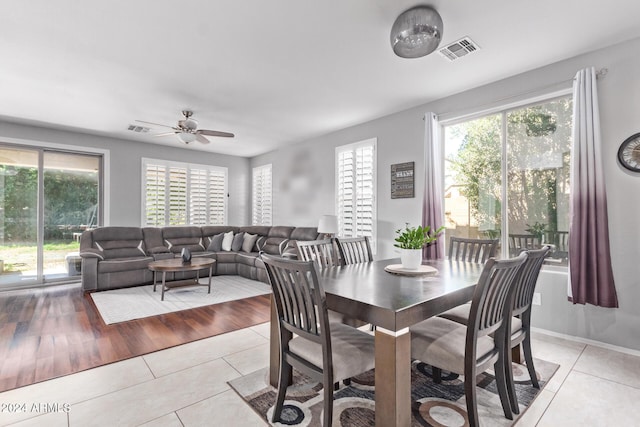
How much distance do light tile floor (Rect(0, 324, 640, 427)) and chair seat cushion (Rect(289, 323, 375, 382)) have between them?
53cm

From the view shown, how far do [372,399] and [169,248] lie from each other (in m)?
5.21

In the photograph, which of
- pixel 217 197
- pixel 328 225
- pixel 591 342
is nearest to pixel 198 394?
pixel 328 225

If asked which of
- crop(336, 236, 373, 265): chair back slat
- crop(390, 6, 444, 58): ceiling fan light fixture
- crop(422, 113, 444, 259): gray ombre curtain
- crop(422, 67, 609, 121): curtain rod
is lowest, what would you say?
crop(336, 236, 373, 265): chair back slat

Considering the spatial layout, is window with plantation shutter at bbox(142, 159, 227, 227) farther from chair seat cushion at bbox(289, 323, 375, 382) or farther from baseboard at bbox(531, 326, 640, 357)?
baseboard at bbox(531, 326, 640, 357)

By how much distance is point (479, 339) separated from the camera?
176 centimetres

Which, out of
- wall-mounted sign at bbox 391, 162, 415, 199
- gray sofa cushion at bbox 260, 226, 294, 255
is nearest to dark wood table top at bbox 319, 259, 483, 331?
wall-mounted sign at bbox 391, 162, 415, 199

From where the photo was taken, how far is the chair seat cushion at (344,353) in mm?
1586

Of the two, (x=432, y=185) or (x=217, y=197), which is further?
(x=217, y=197)

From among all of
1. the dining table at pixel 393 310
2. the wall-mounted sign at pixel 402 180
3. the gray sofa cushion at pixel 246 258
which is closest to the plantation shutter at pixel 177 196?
the gray sofa cushion at pixel 246 258

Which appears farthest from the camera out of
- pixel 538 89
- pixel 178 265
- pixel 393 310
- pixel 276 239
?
pixel 276 239

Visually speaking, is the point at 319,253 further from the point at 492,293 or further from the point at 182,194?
the point at 182,194

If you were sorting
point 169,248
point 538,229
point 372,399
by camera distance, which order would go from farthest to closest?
point 169,248, point 538,229, point 372,399

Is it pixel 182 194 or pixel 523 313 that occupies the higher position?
pixel 182 194

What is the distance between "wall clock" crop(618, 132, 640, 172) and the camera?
2648 millimetres
